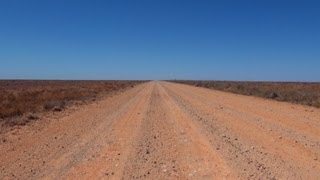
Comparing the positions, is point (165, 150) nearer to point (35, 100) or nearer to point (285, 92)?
point (35, 100)

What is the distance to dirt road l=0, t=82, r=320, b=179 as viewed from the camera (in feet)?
23.1

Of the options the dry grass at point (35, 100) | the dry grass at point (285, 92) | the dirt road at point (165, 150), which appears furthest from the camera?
the dry grass at point (285, 92)

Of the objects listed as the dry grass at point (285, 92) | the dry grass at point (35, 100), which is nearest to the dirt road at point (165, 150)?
the dry grass at point (35, 100)

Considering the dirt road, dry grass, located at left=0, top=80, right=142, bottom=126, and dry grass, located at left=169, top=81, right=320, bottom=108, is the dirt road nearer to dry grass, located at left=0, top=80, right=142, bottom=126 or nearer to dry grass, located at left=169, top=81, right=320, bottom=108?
dry grass, located at left=0, top=80, right=142, bottom=126

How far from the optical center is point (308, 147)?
9.29m

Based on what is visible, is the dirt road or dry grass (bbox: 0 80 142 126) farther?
dry grass (bbox: 0 80 142 126)

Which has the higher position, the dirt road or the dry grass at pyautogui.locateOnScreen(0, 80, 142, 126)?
the dirt road

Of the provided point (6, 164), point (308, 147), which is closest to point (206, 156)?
point (308, 147)

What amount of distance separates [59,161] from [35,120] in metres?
8.45

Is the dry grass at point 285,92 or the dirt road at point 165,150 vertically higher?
the dirt road at point 165,150

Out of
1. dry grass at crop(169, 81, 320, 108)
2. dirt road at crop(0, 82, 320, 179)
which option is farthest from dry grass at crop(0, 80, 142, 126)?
dry grass at crop(169, 81, 320, 108)

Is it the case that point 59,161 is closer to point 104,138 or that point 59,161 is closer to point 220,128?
point 104,138

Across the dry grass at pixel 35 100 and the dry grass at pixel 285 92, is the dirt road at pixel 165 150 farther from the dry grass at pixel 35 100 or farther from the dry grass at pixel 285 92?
the dry grass at pixel 285 92

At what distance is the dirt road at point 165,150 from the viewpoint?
23.1ft
